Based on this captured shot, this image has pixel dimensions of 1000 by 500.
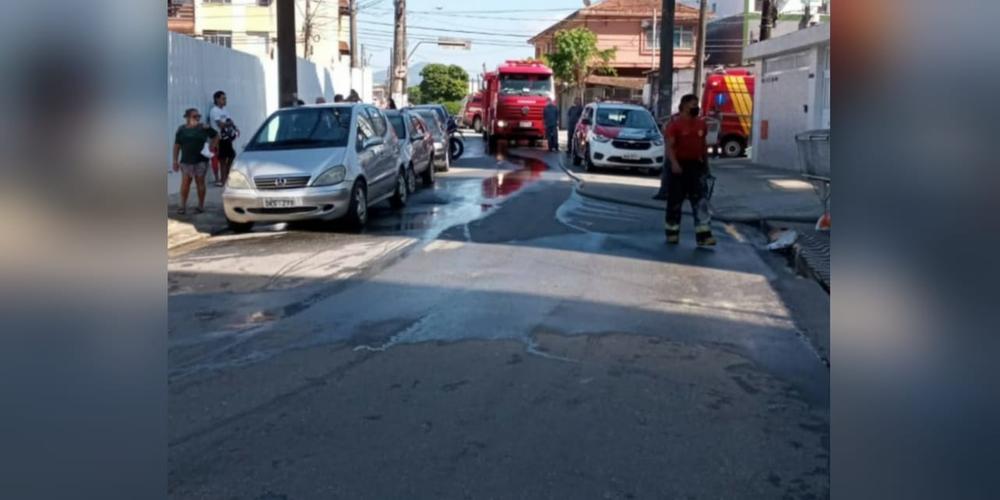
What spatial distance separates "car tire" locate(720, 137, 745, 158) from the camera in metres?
32.1

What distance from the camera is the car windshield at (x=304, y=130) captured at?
14281mm

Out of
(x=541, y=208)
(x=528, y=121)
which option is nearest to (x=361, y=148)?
(x=541, y=208)

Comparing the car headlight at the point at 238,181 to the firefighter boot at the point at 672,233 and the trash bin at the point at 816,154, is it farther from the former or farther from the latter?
the trash bin at the point at 816,154

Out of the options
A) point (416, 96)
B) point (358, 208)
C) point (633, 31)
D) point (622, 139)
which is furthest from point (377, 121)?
point (416, 96)

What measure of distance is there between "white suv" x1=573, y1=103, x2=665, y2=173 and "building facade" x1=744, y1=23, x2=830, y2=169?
308 cm

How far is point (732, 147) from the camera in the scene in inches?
1267

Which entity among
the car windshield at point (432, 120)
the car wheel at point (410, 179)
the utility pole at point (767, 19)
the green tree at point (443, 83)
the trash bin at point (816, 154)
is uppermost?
the green tree at point (443, 83)

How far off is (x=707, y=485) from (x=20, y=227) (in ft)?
11.5

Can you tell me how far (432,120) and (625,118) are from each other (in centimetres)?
484

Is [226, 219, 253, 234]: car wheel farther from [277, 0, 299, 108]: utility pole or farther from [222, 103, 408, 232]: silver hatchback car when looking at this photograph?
[277, 0, 299, 108]: utility pole

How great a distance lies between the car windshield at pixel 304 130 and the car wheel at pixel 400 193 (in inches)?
73.1

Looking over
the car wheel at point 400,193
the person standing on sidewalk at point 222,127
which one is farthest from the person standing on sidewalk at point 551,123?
the car wheel at point 400,193

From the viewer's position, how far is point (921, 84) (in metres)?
2.06

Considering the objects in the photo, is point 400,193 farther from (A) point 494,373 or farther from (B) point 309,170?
(A) point 494,373
